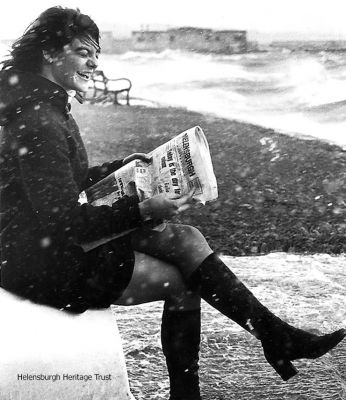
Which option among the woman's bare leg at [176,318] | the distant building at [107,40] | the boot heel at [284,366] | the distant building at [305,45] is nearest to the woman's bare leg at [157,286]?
the woman's bare leg at [176,318]

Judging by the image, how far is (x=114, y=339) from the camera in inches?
60.3

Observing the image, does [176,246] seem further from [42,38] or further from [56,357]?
[42,38]

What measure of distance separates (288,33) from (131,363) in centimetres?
346

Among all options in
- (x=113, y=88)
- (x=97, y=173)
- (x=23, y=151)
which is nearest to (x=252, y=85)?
(x=113, y=88)

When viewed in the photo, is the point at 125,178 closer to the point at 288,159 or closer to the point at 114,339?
the point at 114,339

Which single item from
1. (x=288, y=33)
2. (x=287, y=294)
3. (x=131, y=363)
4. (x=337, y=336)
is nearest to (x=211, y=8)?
(x=288, y=33)

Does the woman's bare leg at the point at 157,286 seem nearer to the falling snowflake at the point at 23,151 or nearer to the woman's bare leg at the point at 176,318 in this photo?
the woman's bare leg at the point at 176,318

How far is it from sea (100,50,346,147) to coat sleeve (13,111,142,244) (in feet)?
12.6

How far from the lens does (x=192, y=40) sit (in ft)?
17.2

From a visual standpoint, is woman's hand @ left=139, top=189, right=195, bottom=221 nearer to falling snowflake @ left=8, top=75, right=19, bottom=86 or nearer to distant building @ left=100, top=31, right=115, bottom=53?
falling snowflake @ left=8, top=75, right=19, bottom=86

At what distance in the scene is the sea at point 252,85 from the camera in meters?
5.20

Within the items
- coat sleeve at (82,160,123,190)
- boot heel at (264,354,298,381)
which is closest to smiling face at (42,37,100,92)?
coat sleeve at (82,160,123,190)

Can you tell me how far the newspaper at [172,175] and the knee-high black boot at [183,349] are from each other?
289mm

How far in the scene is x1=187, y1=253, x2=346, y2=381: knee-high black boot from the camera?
1577 mm
